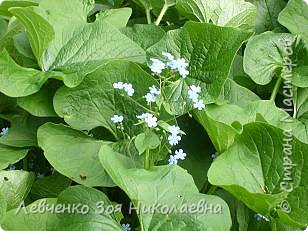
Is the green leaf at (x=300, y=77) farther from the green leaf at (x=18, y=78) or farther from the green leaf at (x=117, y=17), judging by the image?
the green leaf at (x=18, y=78)

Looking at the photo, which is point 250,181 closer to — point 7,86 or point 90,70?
point 90,70

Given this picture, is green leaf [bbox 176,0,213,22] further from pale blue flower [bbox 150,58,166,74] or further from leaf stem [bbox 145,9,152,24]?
pale blue flower [bbox 150,58,166,74]

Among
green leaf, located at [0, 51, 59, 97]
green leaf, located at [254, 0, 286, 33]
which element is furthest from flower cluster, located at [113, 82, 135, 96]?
green leaf, located at [254, 0, 286, 33]

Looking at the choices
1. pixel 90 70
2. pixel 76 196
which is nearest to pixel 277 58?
pixel 90 70

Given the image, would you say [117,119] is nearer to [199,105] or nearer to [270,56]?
[199,105]

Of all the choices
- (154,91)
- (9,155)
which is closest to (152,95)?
(154,91)

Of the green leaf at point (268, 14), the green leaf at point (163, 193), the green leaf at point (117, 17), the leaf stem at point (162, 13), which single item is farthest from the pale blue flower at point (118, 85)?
the green leaf at point (268, 14)
